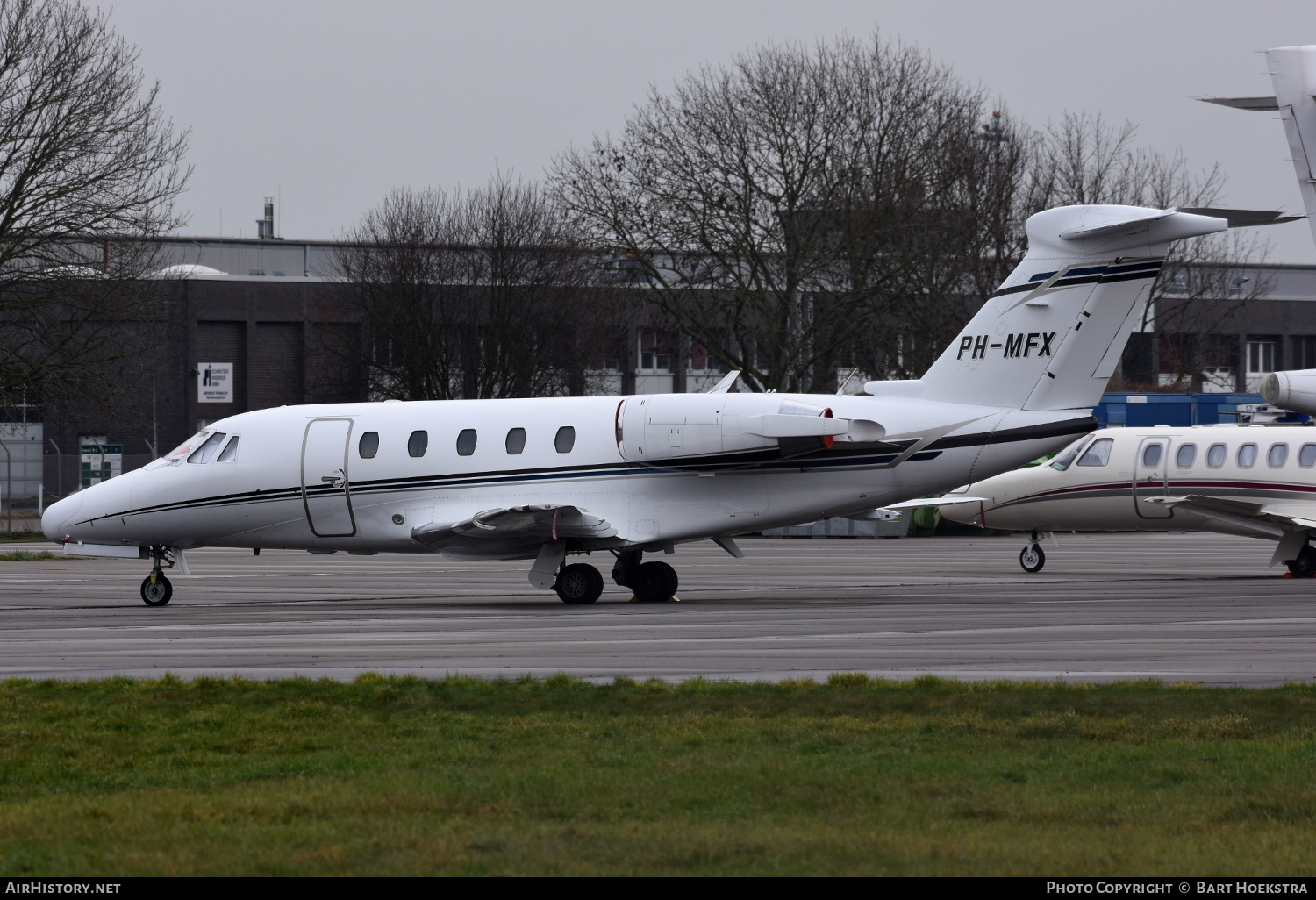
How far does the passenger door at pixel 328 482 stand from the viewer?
23.6m

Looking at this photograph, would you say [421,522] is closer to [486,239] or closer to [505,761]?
[505,761]

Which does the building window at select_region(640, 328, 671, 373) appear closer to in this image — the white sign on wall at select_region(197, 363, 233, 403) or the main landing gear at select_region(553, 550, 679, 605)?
the white sign on wall at select_region(197, 363, 233, 403)

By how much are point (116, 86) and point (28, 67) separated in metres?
2.05

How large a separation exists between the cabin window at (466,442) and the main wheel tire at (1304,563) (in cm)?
1547

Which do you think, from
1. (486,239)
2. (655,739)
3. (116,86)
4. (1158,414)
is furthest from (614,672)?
(486,239)

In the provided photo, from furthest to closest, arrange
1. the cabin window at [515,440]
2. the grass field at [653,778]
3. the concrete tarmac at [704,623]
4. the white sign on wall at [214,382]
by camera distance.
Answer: the white sign on wall at [214,382] → the cabin window at [515,440] → the concrete tarmac at [704,623] → the grass field at [653,778]

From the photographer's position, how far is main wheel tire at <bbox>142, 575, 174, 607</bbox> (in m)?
23.2

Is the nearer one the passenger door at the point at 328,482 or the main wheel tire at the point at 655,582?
the main wheel tire at the point at 655,582

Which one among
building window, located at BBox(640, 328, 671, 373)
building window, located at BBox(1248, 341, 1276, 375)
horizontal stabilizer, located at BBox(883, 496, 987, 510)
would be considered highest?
building window, located at BBox(1248, 341, 1276, 375)

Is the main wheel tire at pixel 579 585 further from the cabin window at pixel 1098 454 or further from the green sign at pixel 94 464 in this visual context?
the green sign at pixel 94 464

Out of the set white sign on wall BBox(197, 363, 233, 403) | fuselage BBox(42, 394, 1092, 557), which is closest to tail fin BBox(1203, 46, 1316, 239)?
fuselage BBox(42, 394, 1092, 557)

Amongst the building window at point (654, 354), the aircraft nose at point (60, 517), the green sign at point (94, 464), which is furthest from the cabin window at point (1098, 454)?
the green sign at point (94, 464)

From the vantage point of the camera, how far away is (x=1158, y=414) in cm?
5484

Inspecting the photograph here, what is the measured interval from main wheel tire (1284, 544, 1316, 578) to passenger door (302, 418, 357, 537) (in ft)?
55.3
